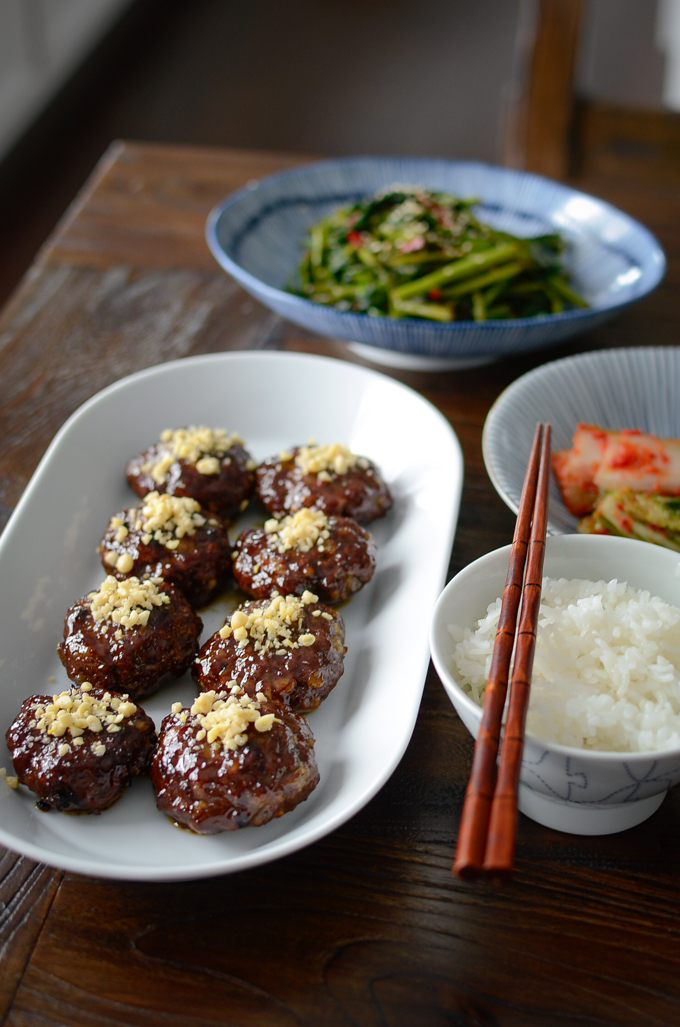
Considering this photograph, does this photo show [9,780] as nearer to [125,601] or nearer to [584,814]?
[125,601]

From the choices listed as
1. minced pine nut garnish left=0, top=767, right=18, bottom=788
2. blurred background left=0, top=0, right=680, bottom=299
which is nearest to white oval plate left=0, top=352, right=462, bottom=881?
minced pine nut garnish left=0, top=767, right=18, bottom=788

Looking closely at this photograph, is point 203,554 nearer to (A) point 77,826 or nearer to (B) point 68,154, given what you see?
(A) point 77,826

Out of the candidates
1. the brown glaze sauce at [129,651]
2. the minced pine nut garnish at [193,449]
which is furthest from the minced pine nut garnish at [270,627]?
the minced pine nut garnish at [193,449]

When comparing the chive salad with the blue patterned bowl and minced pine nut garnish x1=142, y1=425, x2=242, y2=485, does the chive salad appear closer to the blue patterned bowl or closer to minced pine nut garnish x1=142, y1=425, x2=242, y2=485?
the blue patterned bowl

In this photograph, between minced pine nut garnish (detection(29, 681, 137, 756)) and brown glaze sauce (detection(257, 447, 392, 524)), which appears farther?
brown glaze sauce (detection(257, 447, 392, 524))

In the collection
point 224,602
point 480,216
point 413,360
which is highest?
point 480,216

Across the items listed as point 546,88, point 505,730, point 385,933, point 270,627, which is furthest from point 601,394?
point 546,88
